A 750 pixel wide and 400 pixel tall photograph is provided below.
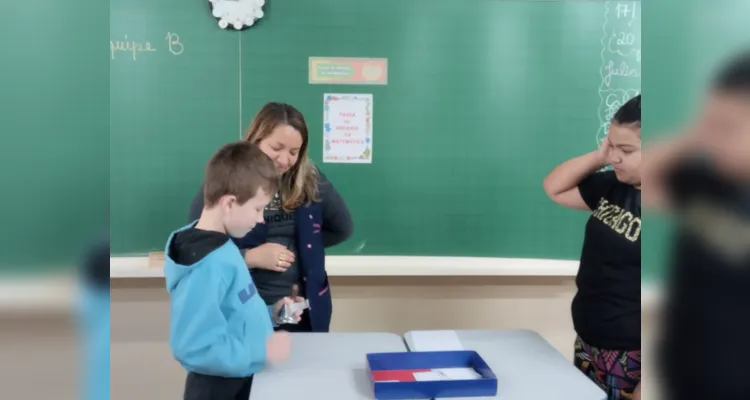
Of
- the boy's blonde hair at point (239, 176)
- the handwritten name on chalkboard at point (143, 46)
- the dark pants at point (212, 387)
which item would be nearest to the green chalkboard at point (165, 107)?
the handwritten name on chalkboard at point (143, 46)

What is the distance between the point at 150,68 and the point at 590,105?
182 centimetres

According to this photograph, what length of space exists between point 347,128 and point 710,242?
2166mm

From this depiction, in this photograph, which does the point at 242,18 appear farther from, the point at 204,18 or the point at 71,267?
the point at 71,267

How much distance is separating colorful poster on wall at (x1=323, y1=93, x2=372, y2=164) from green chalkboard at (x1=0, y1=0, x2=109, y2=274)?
2148 millimetres

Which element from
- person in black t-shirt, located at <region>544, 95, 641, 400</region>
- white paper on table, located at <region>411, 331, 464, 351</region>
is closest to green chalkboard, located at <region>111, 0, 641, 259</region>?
person in black t-shirt, located at <region>544, 95, 641, 400</region>

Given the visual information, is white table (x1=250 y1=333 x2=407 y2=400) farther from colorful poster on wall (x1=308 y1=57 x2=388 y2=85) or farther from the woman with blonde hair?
colorful poster on wall (x1=308 y1=57 x2=388 y2=85)

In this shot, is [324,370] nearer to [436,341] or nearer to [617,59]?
[436,341]

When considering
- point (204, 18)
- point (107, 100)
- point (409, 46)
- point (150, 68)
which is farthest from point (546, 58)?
point (107, 100)

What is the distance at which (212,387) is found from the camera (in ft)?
4.70

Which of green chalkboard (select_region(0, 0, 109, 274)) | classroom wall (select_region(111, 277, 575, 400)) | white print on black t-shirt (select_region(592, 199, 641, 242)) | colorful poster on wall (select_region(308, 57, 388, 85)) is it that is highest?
colorful poster on wall (select_region(308, 57, 388, 85))

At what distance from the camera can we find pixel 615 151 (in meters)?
1.51

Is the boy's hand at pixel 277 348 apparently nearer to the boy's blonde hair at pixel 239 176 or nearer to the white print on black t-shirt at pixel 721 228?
the boy's blonde hair at pixel 239 176

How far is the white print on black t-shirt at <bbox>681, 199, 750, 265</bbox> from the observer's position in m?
0.29

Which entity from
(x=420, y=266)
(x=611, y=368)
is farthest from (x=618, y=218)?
(x=420, y=266)
